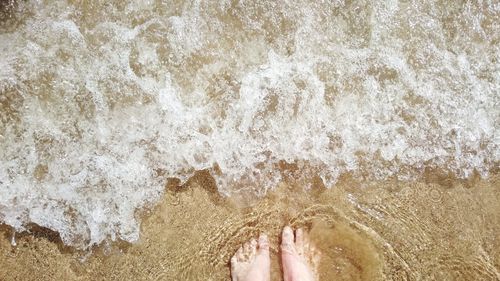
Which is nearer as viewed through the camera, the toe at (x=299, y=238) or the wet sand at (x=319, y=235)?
the wet sand at (x=319, y=235)

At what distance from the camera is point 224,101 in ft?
8.00

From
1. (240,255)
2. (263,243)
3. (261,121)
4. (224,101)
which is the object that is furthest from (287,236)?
(224,101)

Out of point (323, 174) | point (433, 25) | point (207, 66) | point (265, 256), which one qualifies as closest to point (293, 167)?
point (323, 174)

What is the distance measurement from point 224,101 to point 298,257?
0.86m

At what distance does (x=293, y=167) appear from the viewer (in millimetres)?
2488

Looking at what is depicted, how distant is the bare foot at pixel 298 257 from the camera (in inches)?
94.0

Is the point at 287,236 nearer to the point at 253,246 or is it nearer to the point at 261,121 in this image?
the point at 253,246

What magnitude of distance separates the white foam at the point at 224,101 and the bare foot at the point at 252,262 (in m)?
0.28

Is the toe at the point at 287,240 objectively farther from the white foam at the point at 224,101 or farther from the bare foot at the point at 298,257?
the white foam at the point at 224,101

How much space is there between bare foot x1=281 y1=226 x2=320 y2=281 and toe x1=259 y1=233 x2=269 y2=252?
0.27 ft

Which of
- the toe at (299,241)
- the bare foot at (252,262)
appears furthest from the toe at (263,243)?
the toe at (299,241)

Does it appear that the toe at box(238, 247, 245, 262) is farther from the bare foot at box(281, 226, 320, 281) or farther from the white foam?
the white foam

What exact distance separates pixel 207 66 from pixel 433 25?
1.24 m

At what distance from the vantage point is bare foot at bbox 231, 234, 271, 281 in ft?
7.81
